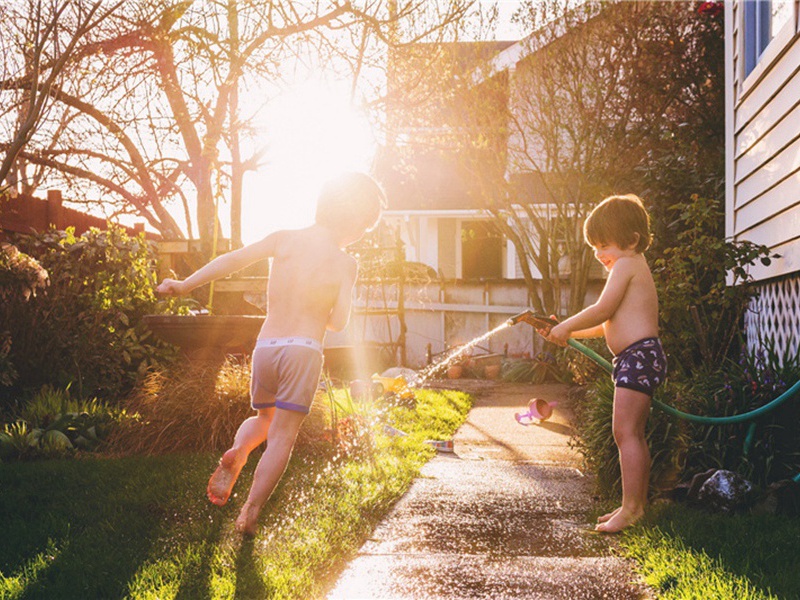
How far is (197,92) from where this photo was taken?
9.12 m

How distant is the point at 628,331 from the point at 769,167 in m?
2.76

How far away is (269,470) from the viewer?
3.31 meters

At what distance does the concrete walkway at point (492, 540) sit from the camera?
2.77 metres

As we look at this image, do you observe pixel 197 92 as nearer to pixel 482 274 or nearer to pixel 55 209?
pixel 55 209

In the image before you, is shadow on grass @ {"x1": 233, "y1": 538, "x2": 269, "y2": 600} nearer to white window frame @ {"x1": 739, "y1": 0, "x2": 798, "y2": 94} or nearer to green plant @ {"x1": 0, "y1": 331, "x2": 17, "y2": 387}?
green plant @ {"x1": 0, "y1": 331, "x2": 17, "y2": 387}

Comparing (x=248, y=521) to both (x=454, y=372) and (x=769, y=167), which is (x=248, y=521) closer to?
(x=769, y=167)

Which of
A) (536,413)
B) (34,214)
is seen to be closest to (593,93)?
(536,413)

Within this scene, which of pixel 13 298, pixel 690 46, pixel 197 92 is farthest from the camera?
pixel 690 46

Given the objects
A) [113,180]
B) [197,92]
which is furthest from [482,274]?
[197,92]

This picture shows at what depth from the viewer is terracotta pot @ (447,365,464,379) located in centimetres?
1245

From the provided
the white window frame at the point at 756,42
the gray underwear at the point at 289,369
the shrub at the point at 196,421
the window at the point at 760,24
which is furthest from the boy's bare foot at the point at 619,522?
the window at the point at 760,24

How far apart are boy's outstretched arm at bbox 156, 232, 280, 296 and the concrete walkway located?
4.13ft

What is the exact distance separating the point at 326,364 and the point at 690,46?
20.5ft

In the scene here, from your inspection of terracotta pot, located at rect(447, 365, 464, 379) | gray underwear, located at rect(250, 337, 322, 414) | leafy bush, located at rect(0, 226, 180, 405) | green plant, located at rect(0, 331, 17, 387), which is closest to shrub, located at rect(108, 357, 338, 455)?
green plant, located at rect(0, 331, 17, 387)
